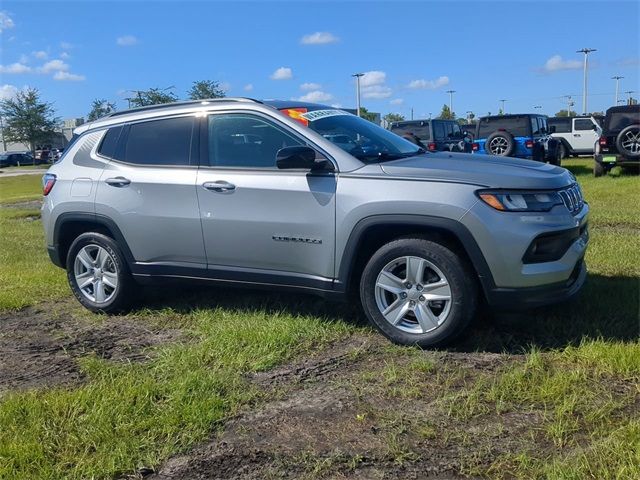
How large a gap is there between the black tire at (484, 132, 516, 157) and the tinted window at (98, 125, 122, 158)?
44.2ft

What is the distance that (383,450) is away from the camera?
293 cm

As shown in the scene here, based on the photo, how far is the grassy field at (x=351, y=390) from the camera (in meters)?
2.87

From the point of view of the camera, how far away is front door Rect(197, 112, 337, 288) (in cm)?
431

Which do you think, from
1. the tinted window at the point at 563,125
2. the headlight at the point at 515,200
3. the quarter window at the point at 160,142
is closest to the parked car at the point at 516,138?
the tinted window at the point at 563,125

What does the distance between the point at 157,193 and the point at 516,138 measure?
1452 cm

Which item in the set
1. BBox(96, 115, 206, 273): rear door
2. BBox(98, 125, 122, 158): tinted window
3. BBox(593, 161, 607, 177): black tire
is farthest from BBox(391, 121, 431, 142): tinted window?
BBox(96, 115, 206, 273): rear door

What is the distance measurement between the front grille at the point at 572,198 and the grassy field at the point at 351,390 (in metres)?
0.84

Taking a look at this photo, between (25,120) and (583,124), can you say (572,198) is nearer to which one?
(583,124)

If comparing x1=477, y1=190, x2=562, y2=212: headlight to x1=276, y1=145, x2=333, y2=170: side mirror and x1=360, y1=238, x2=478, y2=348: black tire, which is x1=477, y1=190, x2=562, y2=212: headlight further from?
x1=276, y1=145, x2=333, y2=170: side mirror

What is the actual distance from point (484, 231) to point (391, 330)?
957mm

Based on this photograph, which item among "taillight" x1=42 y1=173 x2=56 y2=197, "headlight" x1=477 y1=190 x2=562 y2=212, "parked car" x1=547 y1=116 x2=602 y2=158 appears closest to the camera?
"headlight" x1=477 y1=190 x2=562 y2=212

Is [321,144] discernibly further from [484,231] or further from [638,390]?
[638,390]

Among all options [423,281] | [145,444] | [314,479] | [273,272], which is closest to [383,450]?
[314,479]

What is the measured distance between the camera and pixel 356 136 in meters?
4.78
